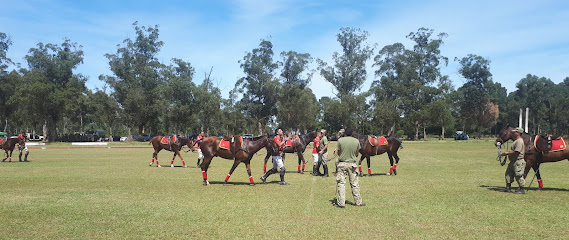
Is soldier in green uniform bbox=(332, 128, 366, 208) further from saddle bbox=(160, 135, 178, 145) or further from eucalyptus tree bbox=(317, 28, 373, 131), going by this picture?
eucalyptus tree bbox=(317, 28, 373, 131)

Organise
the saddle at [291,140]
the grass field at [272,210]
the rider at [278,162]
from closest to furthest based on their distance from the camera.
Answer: the grass field at [272,210] < the rider at [278,162] < the saddle at [291,140]

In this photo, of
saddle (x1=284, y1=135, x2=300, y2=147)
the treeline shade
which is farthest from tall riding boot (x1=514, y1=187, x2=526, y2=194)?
the treeline shade

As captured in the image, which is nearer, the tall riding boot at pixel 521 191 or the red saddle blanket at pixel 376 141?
the tall riding boot at pixel 521 191

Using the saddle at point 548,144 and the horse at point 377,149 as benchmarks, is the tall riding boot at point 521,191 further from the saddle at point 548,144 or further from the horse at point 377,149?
the horse at point 377,149

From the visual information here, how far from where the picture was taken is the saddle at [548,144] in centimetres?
1298

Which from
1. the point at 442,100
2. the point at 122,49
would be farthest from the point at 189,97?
the point at 442,100

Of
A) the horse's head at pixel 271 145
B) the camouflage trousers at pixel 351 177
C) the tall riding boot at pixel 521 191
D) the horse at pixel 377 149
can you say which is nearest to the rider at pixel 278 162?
the horse's head at pixel 271 145

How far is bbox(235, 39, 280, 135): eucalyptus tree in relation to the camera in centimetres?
7350

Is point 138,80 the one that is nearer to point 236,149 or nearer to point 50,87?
point 50,87

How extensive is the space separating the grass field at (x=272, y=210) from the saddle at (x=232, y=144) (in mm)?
1360

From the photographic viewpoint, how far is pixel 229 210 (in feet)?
32.1

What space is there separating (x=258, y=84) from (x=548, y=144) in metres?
62.5

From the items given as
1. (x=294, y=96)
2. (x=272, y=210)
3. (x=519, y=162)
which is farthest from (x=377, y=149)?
(x=294, y=96)

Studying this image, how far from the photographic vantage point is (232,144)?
14.6 m
